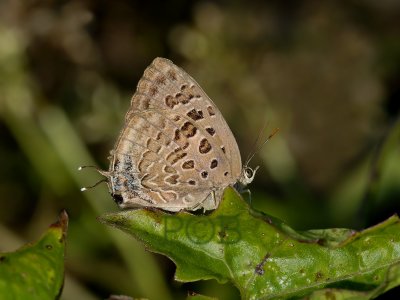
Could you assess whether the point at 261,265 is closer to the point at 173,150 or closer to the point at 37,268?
the point at 37,268

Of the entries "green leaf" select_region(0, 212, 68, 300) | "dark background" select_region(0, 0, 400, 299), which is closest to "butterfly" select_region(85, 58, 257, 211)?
"dark background" select_region(0, 0, 400, 299)

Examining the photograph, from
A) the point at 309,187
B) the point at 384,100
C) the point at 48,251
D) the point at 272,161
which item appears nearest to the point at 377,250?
the point at 48,251

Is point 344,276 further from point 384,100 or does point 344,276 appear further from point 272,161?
point 384,100

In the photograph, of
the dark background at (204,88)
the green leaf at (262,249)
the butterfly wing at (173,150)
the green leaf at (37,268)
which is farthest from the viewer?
the dark background at (204,88)

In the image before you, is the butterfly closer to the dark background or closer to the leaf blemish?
the dark background

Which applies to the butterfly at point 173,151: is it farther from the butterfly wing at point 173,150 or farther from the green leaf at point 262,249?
the green leaf at point 262,249

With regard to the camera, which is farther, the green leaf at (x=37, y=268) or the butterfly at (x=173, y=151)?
the butterfly at (x=173, y=151)

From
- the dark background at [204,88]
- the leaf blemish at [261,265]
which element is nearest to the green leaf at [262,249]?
the leaf blemish at [261,265]
